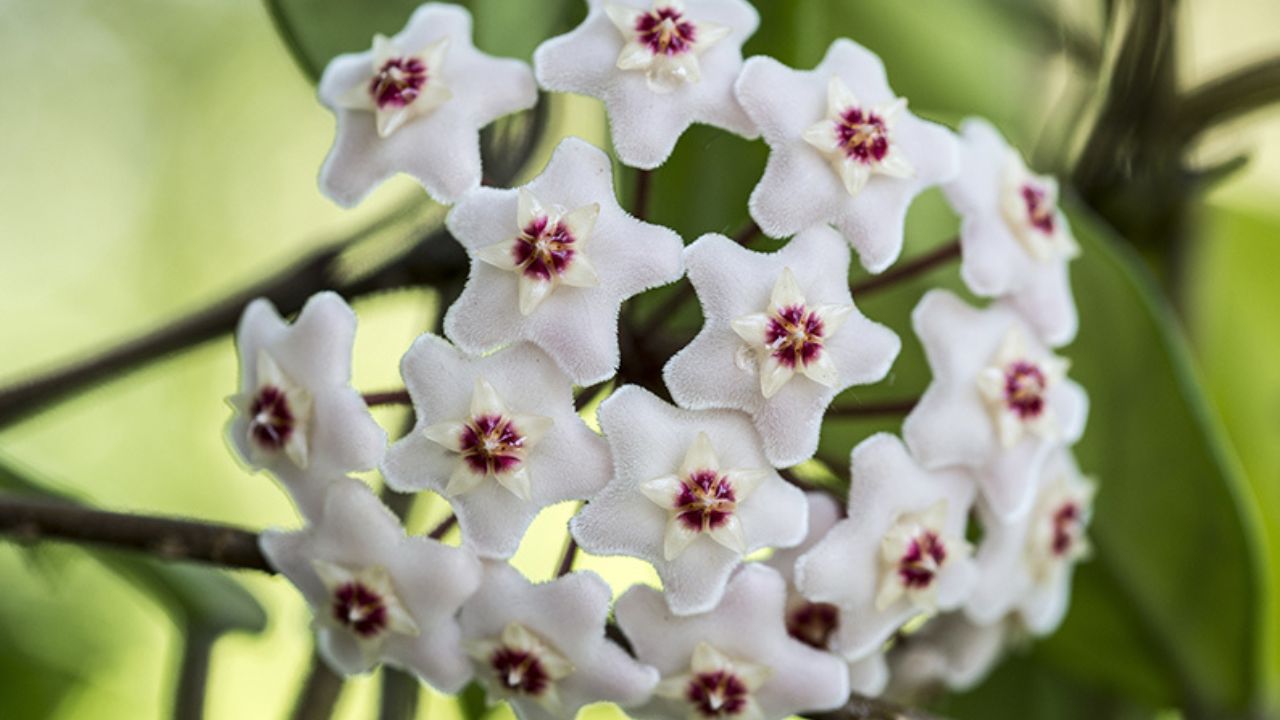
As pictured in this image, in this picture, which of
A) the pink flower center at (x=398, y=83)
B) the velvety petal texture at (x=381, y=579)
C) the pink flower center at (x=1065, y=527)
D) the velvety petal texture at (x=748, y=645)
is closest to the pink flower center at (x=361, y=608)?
the velvety petal texture at (x=381, y=579)

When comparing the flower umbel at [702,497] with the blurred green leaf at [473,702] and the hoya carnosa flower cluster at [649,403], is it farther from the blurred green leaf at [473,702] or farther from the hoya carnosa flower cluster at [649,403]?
the blurred green leaf at [473,702]

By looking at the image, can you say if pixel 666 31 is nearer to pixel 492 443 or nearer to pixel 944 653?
pixel 492 443

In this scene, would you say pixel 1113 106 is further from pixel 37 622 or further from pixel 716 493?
pixel 37 622

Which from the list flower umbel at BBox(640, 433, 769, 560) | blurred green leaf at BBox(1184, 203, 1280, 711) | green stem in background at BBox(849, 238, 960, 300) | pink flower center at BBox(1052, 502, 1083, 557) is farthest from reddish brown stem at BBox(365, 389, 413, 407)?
blurred green leaf at BBox(1184, 203, 1280, 711)

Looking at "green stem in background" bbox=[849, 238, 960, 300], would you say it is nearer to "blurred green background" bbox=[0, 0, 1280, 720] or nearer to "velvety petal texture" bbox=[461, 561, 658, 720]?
"blurred green background" bbox=[0, 0, 1280, 720]

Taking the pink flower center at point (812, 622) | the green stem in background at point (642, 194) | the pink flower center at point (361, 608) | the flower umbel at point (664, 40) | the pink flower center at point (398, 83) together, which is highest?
the flower umbel at point (664, 40)

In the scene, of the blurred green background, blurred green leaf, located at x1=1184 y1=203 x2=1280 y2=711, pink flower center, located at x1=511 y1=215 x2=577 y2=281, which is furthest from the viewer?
blurred green leaf, located at x1=1184 y1=203 x2=1280 y2=711
